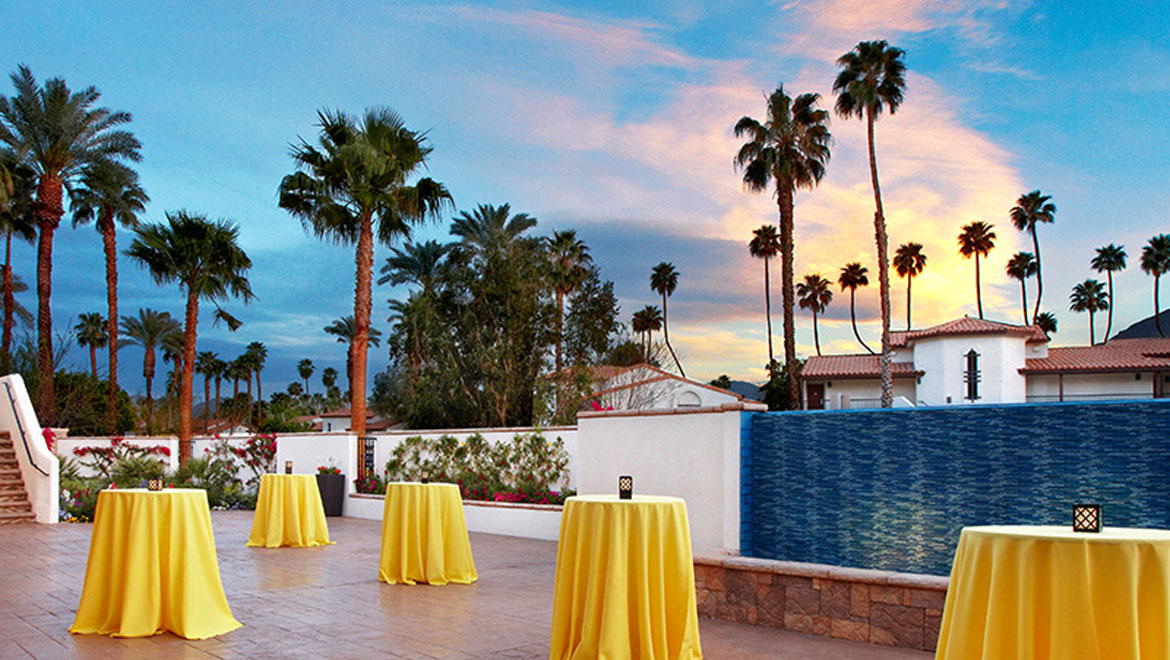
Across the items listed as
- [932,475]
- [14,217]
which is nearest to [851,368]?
[14,217]

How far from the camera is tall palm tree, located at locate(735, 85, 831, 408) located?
36500 millimetres

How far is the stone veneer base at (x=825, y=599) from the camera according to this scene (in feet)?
20.0

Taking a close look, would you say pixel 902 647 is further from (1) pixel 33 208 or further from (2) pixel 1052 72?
(1) pixel 33 208

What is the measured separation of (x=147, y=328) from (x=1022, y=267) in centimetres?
5865

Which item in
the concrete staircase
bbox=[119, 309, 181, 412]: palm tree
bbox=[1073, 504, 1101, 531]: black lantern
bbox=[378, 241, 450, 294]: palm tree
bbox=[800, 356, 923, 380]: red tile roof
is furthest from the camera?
bbox=[119, 309, 181, 412]: palm tree

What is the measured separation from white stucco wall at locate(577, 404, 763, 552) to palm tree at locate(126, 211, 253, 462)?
14253 mm

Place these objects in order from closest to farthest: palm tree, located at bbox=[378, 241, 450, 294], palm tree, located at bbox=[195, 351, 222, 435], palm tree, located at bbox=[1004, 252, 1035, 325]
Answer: palm tree, located at bbox=[378, 241, 450, 294] < palm tree, located at bbox=[1004, 252, 1035, 325] < palm tree, located at bbox=[195, 351, 222, 435]

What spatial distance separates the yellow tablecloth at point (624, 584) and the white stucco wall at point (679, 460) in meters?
3.57

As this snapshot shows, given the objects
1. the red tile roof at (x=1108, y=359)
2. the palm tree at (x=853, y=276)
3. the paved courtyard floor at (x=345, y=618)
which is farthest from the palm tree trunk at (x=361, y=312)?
the palm tree at (x=853, y=276)

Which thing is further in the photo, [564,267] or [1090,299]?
[1090,299]

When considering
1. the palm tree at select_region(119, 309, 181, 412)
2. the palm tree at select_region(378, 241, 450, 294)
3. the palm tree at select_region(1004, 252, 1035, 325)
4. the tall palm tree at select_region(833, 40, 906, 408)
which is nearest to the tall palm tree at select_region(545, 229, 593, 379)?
the palm tree at select_region(378, 241, 450, 294)

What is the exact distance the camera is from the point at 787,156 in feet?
120

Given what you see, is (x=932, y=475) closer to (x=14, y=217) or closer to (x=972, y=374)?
(x=14, y=217)

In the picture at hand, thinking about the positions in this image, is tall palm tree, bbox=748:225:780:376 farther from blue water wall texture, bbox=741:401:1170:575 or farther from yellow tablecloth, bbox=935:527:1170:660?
yellow tablecloth, bbox=935:527:1170:660
